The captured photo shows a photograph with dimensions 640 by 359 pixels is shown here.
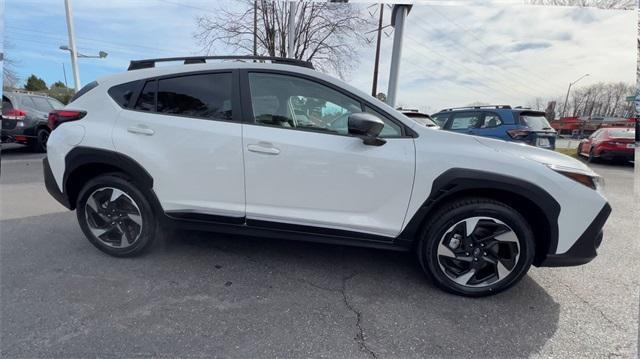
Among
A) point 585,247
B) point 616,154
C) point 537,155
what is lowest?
point 616,154

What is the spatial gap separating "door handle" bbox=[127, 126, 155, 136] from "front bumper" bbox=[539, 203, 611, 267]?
334cm

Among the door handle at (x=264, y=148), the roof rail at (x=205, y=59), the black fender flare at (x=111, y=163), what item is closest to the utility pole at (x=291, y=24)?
the roof rail at (x=205, y=59)

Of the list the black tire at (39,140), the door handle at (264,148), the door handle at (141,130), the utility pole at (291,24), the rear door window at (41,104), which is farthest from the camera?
the utility pole at (291,24)

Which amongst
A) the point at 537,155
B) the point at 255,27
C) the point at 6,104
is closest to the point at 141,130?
the point at 537,155

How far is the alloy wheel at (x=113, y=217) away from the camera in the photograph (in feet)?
9.62

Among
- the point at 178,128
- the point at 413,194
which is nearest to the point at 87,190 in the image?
the point at 178,128

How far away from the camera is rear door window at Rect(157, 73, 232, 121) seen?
2666 mm

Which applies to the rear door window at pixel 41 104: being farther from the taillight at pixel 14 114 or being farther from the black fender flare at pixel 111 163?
the black fender flare at pixel 111 163

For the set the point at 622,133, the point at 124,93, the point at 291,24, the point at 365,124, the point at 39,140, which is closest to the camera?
the point at 365,124

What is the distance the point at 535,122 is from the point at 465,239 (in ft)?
21.7

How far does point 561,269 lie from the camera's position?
302cm

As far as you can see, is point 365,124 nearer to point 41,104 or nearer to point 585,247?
point 585,247

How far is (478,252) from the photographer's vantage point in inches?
97.8

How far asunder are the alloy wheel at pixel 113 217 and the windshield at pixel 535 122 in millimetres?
8070
